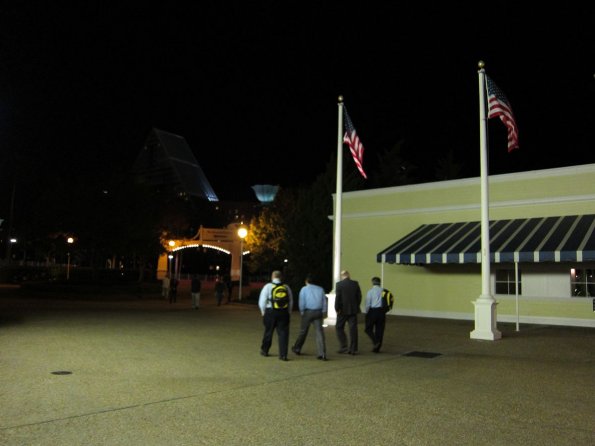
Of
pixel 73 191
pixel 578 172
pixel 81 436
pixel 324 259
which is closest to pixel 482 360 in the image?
pixel 81 436

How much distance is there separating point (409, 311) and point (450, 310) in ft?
5.95

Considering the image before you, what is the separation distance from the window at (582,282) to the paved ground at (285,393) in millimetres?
5543

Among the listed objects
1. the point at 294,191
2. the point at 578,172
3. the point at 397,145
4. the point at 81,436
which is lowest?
the point at 81,436

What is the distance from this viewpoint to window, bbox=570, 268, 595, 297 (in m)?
19.1

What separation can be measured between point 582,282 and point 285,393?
49.6 ft

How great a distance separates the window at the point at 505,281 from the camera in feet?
67.6

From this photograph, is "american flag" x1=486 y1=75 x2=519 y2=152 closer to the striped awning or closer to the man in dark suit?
the striped awning

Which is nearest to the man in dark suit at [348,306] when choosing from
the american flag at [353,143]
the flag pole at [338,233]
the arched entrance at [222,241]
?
the flag pole at [338,233]

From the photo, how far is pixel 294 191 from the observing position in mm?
44625

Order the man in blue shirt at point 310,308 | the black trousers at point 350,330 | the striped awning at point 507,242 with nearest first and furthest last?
the man in blue shirt at point 310,308 → the black trousers at point 350,330 → the striped awning at point 507,242

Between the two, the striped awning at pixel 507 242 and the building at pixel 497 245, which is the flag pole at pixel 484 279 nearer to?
the building at pixel 497 245

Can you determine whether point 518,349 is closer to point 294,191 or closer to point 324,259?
point 324,259

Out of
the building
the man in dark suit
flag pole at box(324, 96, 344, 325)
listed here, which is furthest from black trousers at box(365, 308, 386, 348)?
the building

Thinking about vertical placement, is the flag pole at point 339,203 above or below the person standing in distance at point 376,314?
above
